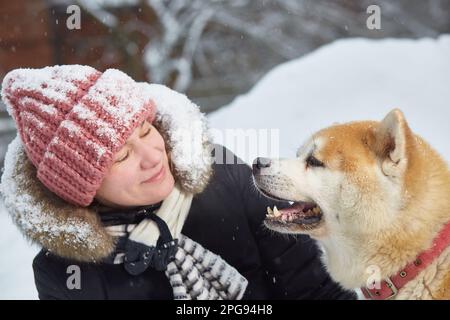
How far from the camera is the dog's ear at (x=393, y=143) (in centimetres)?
174

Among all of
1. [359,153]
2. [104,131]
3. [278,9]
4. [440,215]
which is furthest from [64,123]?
[278,9]

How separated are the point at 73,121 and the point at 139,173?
30 cm

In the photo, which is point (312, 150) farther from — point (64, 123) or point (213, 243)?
point (64, 123)

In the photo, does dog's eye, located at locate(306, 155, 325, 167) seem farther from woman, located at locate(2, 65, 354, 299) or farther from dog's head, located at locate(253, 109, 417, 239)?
woman, located at locate(2, 65, 354, 299)

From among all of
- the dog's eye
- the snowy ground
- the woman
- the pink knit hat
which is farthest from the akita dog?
the snowy ground

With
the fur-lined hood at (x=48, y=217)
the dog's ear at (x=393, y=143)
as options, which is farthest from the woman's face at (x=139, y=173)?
the dog's ear at (x=393, y=143)

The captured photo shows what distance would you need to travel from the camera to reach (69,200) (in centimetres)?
198

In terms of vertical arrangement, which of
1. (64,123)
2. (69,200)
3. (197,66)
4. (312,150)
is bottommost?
(197,66)

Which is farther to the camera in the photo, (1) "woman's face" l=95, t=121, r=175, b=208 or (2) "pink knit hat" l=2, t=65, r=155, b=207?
(1) "woman's face" l=95, t=121, r=175, b=208

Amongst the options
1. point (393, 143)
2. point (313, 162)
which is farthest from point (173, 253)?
point (393, 143)

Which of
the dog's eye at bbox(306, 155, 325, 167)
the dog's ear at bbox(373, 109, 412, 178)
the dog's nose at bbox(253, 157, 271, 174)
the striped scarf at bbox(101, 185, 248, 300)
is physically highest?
the dog's ear at bbox(373, 109, 412, 178)

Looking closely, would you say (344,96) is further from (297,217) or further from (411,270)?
(411,270)

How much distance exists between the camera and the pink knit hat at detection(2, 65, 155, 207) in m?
1.82
